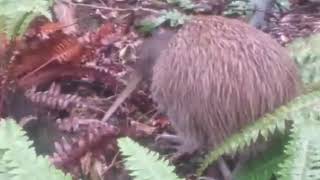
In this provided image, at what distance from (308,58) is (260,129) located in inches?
40.4

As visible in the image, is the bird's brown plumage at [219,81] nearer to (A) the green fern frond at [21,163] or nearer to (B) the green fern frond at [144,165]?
(B) the green fern frond at [144,165]

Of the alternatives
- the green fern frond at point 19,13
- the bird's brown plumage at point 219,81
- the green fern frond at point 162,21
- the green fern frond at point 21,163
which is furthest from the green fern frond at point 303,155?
the green fern frond at point 162,21

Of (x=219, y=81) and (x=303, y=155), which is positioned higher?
(x=219, y=81)

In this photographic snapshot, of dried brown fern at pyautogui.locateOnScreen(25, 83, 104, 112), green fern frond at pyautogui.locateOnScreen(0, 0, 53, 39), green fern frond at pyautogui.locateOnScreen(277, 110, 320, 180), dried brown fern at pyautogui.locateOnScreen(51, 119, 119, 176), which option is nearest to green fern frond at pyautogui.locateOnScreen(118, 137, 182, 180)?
green fern frond at pyautogui.locateOnScreen(277, 110, 320, 180)

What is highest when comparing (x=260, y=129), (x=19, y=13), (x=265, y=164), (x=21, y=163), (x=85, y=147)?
(x=19, y=13)

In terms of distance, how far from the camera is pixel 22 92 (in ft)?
15.7

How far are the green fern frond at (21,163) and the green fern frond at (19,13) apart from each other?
78 cm

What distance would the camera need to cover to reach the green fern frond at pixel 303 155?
348 cm

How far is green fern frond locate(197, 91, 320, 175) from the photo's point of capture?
3877 mm

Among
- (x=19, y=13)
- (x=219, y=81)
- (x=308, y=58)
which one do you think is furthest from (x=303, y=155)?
(x=19, y=13)

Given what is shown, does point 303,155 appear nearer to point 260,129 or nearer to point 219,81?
point 260,129

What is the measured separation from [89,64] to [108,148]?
0.94 metres

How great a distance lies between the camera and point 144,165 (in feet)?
11.3

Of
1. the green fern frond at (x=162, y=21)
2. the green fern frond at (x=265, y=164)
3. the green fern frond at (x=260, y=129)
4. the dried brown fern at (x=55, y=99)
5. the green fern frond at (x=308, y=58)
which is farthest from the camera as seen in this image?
the green fern frond at (x=162, y=21)
